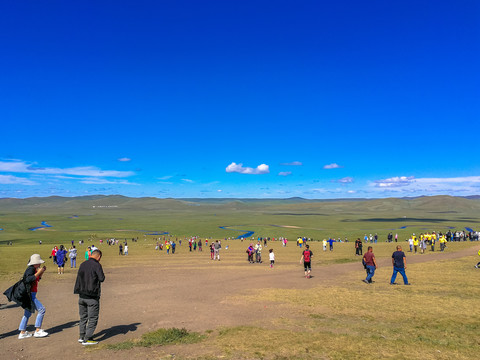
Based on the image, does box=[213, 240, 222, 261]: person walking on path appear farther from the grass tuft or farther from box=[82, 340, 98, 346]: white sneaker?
box=[82, 340, 98, 346]: white sneaker

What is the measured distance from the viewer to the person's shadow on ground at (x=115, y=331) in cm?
961

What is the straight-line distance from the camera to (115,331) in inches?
401

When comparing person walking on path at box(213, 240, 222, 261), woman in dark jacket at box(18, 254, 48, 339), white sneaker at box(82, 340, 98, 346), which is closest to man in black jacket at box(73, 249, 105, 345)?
white sneaker at box(82, 340, 98, 346)

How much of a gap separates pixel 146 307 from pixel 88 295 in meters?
4.69

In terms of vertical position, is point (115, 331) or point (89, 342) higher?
point (89, 342)

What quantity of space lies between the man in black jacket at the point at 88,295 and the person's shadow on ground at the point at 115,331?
60cm

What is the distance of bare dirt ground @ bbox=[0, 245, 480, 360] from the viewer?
890 cm

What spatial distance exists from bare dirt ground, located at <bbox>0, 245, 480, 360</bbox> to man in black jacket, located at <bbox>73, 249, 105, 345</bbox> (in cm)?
36

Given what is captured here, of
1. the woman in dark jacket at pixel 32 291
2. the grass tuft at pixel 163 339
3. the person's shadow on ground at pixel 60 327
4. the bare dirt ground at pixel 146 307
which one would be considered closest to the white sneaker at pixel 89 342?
the bare dirt ground at pixel 146 307

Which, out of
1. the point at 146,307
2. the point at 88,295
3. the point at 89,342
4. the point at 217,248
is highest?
the point at 88,295

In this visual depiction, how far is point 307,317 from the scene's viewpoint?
38.1 feet

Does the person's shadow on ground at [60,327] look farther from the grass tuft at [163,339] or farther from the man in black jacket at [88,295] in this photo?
the grass tuft at [163,339]

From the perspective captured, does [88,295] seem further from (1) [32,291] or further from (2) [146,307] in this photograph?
(2) [146,307]

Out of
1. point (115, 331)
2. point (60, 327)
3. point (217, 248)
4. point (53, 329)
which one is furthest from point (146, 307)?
point (217, 248)
